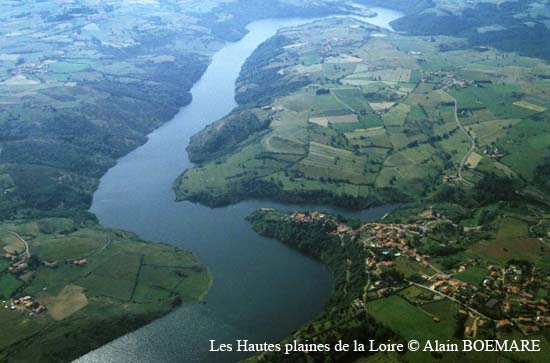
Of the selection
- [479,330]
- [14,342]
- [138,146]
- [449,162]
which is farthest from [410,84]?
[14,342]

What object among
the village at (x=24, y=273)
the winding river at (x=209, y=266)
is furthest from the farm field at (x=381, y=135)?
the village at (x=24, y=273)

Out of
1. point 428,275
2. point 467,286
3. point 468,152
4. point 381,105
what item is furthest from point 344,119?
point 467,286

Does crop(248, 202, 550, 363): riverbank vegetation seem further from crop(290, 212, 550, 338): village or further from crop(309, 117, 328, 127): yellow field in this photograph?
crop(309, 117, 328, 127): yellow field

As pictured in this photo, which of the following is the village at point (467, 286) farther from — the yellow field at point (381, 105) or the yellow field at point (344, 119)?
the yellow field at point (381, 105)

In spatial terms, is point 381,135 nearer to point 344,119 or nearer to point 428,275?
point 344,119

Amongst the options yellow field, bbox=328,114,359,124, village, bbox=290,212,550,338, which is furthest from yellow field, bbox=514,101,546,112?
village, bbox=290,212,550,338

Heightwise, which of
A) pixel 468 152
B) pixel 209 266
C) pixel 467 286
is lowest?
pixel 209 266

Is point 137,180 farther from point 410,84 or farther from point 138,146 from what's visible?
point 410,84
